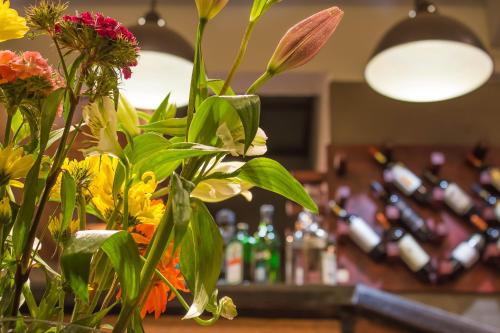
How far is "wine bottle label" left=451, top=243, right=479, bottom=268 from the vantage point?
366cm

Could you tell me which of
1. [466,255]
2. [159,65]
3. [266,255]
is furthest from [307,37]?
[466,255]

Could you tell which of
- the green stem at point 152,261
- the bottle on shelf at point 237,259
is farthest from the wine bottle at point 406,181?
the green stem at point 152,261

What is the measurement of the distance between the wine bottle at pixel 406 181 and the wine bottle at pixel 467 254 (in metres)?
0.34

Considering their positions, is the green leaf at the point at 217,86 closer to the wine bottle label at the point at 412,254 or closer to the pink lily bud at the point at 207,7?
the pink lily bud at the point at 207,7

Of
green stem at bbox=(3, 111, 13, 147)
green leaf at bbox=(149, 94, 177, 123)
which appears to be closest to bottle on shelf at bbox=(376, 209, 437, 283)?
green leaf at bbox=(149, 94, 177, 123)

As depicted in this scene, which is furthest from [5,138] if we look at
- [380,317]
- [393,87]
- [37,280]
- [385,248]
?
[385,248]

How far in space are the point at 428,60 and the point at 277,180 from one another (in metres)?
2.24

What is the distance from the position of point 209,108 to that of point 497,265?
3.62 metres

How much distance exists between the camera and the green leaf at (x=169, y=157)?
0.43 meters

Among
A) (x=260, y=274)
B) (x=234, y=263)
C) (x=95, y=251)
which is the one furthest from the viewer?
(x=260, y=274)

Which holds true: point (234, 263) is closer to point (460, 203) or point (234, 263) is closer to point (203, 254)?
point (460, 203)

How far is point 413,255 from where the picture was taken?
11.9 ft

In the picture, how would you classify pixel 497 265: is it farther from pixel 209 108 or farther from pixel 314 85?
pixel 209 108

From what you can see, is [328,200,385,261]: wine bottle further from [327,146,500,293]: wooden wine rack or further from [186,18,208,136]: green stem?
[186,18,208,136]: green stem
